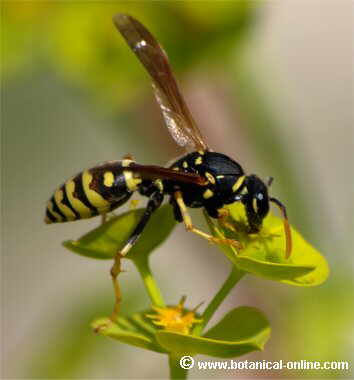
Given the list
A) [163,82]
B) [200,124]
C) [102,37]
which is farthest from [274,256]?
[102,37]

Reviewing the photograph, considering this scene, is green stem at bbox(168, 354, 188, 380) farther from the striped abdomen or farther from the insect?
the striped abdomen

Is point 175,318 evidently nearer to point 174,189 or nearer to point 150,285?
point 150,285

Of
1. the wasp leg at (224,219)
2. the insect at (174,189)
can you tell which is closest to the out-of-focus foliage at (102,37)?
the insect at (174,189)

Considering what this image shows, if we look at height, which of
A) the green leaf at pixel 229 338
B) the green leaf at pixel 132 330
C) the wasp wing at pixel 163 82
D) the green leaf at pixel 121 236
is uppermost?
the wasp wing at pixel 163 82

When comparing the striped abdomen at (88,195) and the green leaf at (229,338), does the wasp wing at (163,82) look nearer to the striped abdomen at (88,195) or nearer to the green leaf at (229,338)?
the striped abdomen at (88,195)

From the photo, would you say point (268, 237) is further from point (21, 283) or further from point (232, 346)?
point (21, 283)

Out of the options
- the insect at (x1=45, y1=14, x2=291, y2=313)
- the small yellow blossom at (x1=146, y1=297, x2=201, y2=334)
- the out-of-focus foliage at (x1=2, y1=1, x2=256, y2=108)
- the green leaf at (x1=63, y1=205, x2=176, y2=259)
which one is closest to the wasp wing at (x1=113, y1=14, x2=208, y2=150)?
the insect at (x1=45, y1=14, x2=291, y2=313)

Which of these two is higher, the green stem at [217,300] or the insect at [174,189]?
the insect at [174,189]
